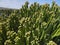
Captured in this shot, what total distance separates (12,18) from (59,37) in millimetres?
1421

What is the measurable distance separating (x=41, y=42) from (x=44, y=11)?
3.20 ft

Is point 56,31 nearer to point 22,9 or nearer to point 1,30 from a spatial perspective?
point 1,30

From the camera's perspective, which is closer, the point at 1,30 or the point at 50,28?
the point at 1,30

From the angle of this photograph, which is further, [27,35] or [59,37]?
[59,37]

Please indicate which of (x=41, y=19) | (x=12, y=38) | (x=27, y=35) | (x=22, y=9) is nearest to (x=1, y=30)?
(x=12, y=38)

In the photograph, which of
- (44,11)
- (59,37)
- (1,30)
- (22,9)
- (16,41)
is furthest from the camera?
(22,9)

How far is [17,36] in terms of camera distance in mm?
4477

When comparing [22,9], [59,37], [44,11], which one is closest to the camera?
[59,37]

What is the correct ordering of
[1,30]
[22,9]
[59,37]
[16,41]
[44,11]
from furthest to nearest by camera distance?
[22,9] → [44,11] → [59,37] → [1,30] → [16,41]

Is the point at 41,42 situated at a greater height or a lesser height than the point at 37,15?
lesser

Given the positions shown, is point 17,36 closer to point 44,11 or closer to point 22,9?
point 44,11

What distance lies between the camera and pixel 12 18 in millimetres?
5754

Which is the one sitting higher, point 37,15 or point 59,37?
point 37,15

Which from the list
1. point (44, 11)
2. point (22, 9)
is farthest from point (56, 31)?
point (22, 9)
